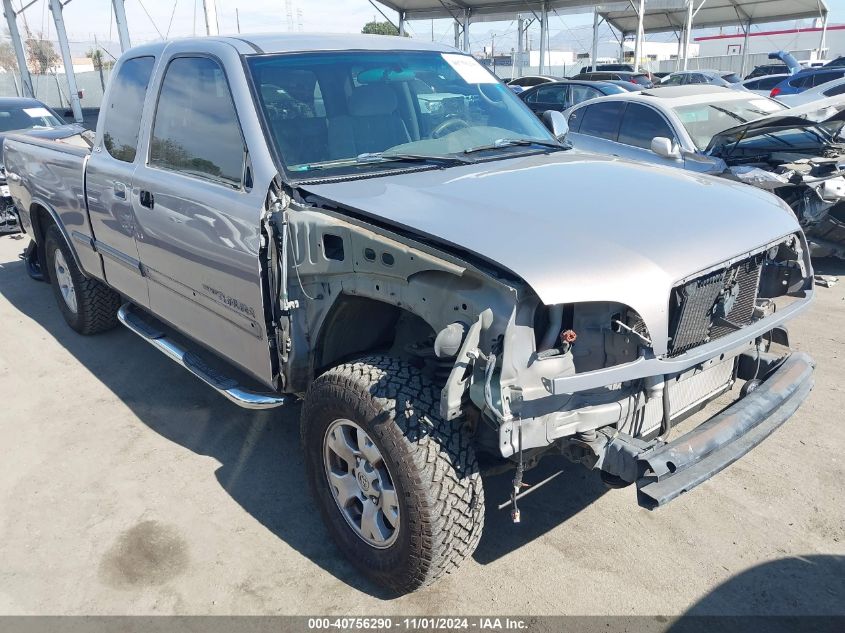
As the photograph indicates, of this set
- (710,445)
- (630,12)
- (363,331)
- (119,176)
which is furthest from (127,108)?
(630,12)

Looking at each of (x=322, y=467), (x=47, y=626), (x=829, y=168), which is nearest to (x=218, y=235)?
(x=322, y=467)

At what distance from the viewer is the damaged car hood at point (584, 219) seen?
228cm

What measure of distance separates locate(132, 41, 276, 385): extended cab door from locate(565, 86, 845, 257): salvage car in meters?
3.91

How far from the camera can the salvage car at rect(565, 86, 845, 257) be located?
6152 mm

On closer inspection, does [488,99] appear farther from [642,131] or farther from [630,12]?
[630,12]

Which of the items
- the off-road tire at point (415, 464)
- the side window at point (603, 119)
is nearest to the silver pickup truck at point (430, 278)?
the off-road tire at point (415, 464)

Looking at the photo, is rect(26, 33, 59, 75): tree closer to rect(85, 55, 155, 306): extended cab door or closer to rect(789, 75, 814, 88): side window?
rect(789, 75, 814, 88): side window

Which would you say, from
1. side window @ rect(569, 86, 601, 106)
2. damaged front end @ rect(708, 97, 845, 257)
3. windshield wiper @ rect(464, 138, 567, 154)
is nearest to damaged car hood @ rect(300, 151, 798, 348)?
windshield wiper @ rect(464, 138, 567, 154)

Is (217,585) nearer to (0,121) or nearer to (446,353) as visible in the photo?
(446,353)

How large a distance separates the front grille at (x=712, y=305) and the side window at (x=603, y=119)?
223 inches

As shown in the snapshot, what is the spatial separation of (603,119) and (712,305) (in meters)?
6.23

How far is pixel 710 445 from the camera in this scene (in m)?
2.54

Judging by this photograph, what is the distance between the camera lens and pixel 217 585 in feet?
9.62

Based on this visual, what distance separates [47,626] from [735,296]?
2.96m
